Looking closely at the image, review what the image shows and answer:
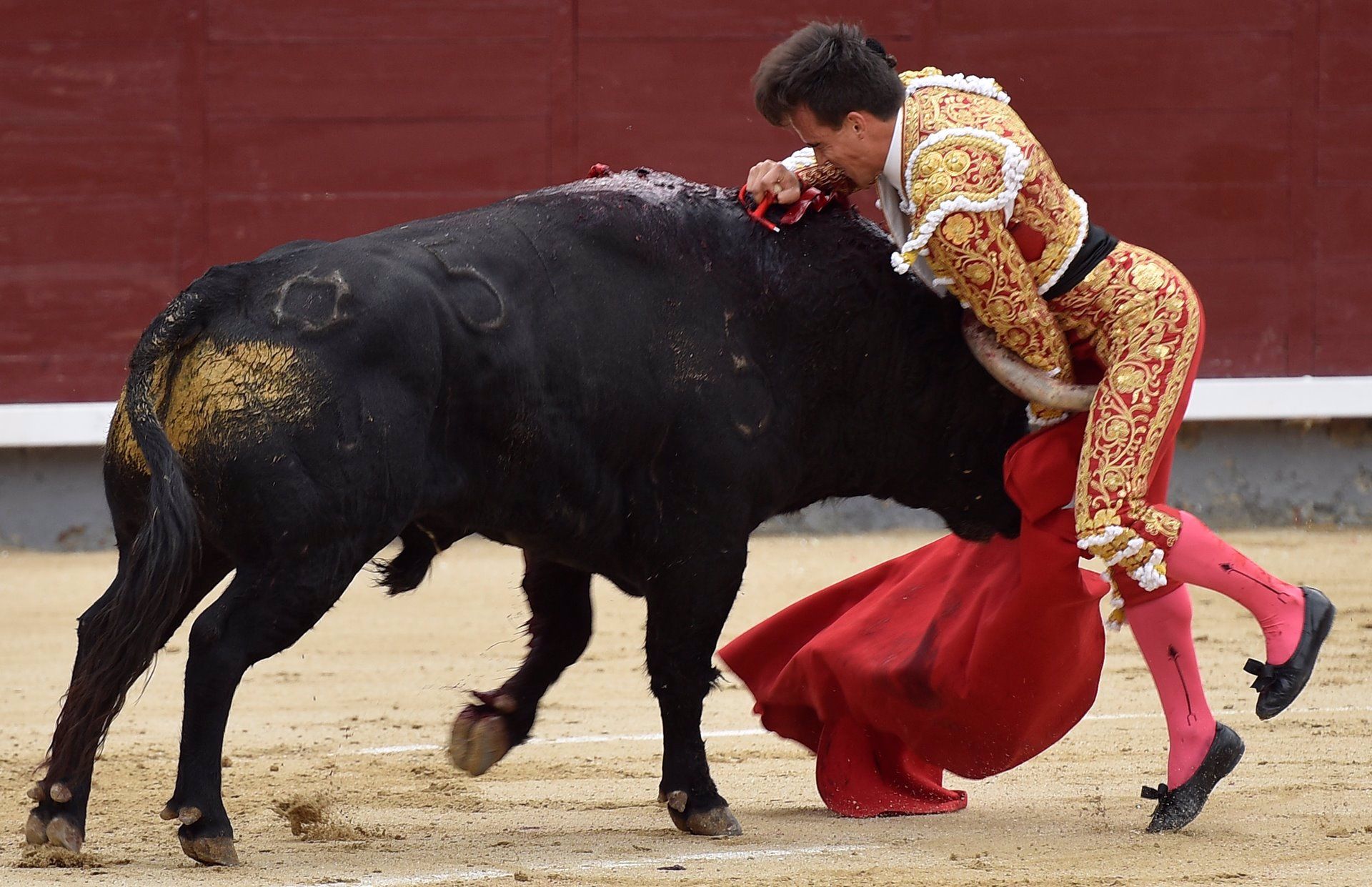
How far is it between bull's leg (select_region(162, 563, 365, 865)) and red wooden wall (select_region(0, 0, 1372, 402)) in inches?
186

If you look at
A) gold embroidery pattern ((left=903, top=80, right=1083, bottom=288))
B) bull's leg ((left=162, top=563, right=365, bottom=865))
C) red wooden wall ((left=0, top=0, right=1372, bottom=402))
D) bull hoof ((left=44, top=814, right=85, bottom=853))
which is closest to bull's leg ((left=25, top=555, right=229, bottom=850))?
bull hoof ((left=44, top=814, right=85, bottom=853))

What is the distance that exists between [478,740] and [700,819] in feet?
1.66

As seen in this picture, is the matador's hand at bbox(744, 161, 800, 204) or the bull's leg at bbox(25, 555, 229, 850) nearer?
the bull's leg at bbox(25, 555, 229, 850)

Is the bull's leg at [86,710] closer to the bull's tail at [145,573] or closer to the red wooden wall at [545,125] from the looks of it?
the bull's tail at [145,573]

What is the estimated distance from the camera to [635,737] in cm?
460

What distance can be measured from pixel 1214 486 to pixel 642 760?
427 cm

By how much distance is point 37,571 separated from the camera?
7.03m

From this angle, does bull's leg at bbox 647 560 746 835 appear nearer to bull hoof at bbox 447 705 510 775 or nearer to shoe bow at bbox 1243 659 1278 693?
bull hoof at bbox 447 705 510 775

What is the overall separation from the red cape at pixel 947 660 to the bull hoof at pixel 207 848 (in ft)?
3.95

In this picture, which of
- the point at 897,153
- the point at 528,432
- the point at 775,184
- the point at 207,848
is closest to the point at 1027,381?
the point at 897,153

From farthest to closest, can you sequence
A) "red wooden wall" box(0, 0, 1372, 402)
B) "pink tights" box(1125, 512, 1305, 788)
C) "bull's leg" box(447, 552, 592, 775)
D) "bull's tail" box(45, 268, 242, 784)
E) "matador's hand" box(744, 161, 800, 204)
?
"red wooden wall" box(0, 0, 1372, 402) < "bull's leg" box(447, 552, 592, 775) < "matador's hand" box(744, 161, 800, 204) < "pink tights" box(1125, 512, 1305, 788) < "bull's tail" box(45, 268, 242, 784)

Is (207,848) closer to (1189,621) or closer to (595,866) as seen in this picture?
(595,866)

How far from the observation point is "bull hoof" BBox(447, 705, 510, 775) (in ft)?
12.2

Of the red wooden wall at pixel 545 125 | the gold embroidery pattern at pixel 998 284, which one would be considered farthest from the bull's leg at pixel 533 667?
the red wooden wall at pixel 545 125
